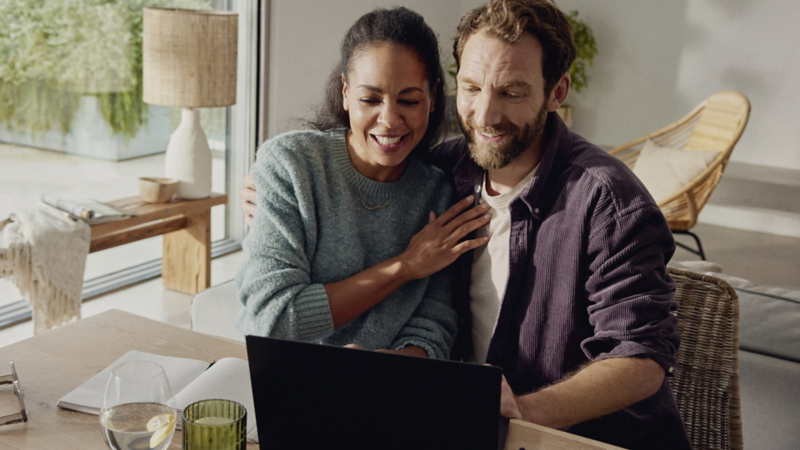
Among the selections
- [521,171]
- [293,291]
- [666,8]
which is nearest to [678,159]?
[666,8]

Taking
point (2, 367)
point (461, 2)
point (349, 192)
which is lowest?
point (2, 367)

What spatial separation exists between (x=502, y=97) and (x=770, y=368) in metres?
0.87

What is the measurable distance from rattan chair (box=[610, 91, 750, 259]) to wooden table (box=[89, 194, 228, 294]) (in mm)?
2374

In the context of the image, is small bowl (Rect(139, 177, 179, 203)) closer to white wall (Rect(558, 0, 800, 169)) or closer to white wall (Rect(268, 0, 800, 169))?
white wall (Rect(268, 0, 800, 169))

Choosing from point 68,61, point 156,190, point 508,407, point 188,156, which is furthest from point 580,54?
point 508,407

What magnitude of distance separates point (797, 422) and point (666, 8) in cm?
491

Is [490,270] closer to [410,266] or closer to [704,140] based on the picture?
[410,266]

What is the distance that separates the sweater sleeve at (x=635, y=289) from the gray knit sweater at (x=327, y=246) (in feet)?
1.11

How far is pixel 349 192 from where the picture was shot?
4.85ft

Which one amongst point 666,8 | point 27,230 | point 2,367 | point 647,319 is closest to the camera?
point 2,367

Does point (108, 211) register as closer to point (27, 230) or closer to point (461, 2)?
point (27, 230)

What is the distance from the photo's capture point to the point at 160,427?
82 centimetres

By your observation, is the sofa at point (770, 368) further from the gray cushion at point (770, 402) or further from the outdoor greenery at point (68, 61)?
the outdoor greenery at point (68, 61)

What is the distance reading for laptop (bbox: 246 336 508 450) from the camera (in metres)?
0.79
